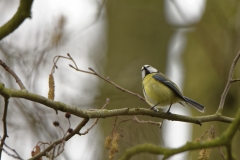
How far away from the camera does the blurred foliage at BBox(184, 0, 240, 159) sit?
4.20m

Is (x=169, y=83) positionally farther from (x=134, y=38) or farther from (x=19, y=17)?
(x=134, y=38)

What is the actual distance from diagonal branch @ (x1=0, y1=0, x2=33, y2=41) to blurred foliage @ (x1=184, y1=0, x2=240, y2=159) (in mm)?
2725

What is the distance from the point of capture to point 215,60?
427 centimetres

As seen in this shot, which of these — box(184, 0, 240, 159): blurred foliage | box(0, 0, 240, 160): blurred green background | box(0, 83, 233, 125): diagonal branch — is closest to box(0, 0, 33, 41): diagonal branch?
box(0, 83, 233, 125): diagonal branch

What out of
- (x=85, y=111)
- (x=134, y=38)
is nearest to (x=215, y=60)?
(x=134, y=38)

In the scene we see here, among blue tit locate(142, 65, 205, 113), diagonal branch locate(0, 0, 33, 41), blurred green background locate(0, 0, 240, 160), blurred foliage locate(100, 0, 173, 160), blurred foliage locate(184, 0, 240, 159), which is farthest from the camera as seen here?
blurred foliage locate(100, 0, 173, 160)

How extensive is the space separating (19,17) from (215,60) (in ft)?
9.25

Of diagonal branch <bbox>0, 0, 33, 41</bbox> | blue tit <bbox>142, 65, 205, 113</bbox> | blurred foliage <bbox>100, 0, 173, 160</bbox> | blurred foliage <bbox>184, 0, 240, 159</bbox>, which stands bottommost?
diagonal branch <bbox>0, 0, 33, 41</bbox>

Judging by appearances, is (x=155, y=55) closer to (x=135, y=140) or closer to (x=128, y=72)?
(x=128, y=72)

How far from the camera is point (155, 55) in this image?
5.66 m

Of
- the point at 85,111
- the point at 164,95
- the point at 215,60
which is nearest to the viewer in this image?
the point at 85,111

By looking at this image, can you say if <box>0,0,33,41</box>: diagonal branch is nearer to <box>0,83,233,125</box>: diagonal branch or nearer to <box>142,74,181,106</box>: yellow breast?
<box>0,83,233,125</box>: diagonal branch

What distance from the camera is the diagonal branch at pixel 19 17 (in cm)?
182

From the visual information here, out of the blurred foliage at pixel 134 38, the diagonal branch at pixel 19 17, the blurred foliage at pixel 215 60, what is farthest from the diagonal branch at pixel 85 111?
the blurred foliage at pixel 134 38
